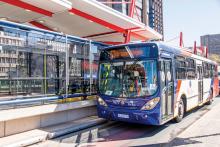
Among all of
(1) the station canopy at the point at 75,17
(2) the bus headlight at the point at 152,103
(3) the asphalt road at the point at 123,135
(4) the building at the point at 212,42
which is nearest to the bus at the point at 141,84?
(2) the bus headlight at the point at 152,103

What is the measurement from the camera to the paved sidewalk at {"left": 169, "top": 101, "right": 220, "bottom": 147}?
22.6ft

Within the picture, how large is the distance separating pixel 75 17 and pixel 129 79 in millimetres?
7468

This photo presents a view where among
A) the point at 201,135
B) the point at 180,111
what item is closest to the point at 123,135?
the point at 201,135

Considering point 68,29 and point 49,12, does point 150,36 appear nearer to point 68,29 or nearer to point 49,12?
point 68,29

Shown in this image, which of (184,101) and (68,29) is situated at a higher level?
(68,29)

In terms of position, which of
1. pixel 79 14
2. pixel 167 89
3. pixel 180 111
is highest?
pixel 79 14

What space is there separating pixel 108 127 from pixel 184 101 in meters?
3.44

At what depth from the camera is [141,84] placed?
825 cm

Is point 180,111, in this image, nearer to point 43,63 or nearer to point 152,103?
point 152,103

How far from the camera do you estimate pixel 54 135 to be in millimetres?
7680

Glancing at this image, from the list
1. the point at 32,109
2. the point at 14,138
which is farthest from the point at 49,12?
the point at 14,138

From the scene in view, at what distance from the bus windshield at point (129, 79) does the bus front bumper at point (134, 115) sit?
0.51 meters

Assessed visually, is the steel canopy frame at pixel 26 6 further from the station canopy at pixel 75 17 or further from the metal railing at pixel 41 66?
the metal railing at pixel 41 66

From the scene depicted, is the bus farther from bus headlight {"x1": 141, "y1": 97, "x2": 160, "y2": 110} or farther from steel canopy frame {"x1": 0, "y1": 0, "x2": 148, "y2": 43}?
Answer: steel canopy frame {"x1": 0, "y1": 0, "x2": 148, "y2": 43}
